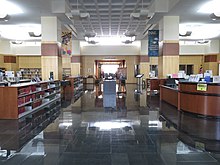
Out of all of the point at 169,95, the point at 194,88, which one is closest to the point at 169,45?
the point at 169,95

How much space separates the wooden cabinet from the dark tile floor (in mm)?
415

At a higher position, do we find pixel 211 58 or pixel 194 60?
pixel 211 58

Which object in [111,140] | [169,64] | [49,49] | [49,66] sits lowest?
[111,140]

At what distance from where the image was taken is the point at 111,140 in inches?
182

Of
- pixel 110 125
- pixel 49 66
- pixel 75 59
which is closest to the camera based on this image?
pixel 110 125

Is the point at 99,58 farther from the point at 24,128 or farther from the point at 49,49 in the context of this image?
the point at 24,128

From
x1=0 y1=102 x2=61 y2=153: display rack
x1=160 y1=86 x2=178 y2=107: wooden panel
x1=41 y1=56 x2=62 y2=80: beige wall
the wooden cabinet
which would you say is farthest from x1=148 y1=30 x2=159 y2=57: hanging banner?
x1=0 y1=102 x2=61 y2=153: display rack

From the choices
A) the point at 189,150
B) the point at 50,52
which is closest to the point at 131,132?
the point at 189,150

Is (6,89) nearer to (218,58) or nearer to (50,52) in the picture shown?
(50,52)

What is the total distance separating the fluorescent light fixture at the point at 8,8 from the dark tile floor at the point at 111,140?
5.85 m

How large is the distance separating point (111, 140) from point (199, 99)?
3.59 m

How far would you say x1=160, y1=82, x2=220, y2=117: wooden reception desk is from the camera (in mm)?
6488

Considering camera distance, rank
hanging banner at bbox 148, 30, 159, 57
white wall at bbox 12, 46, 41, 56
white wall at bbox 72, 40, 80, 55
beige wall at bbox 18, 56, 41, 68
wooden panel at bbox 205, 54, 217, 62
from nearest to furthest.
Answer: hanging banner at bbox 148, 30, 159, 57, white wall at bbox 72, 40, 80, 55, wooden panel at bbox 205, 54, 217, 62, white wall at bbox 12, 46, 41, 56, beige wall at bbox 18, 56, 41, 68

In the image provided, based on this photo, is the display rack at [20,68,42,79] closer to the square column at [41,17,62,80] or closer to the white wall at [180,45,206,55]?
the square column at [41,17,62,80]
